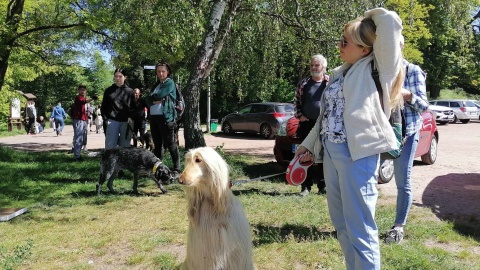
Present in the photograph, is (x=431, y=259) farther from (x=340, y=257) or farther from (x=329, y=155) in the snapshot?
(x=329, y=155)

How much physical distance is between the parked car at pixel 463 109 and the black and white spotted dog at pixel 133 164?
26.8 m

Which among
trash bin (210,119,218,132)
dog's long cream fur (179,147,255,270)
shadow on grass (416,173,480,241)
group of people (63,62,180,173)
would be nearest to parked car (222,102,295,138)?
trash bin (210,119,218,132)

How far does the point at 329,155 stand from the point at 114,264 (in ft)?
7.79

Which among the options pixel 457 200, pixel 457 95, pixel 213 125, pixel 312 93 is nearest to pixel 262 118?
pixel 213 125

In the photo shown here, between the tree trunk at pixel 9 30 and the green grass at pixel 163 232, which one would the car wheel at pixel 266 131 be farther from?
the green grass at pixel 163 232

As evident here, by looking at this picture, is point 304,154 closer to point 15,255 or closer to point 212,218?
point 212,218

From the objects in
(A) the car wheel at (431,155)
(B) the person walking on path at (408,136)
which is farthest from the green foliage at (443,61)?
(B) the person walking on path at (408,136)

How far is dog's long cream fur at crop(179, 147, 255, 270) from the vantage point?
8.57ft

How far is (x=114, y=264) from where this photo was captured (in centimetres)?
374

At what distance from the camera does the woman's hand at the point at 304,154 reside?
113 inches

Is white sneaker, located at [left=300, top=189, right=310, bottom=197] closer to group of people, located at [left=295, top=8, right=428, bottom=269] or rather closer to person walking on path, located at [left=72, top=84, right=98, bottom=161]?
group of people, located at [left=295, top=8, right=428, bottom=269]

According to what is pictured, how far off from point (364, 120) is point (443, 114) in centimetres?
2748

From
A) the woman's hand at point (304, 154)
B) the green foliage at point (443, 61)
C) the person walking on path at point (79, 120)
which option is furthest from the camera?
the green foliage at point (443, 61)

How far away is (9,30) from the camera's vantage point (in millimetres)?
8594
